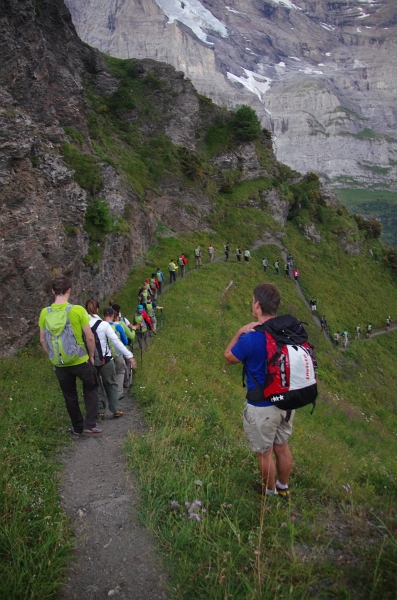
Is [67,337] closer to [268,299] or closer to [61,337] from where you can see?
[61,337]

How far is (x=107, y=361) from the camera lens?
7.72 m

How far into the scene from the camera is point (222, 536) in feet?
12.2

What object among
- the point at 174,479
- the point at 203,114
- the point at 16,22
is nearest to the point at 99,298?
the point at 16,22

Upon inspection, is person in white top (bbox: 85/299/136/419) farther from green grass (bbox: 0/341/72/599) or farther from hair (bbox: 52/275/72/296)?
hair (bbox: 52/275/72/296)

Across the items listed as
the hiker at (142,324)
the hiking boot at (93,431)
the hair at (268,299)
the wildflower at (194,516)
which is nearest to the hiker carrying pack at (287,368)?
the hair at (268,299)

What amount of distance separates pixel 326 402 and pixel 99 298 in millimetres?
11844

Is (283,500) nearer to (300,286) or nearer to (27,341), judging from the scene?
(27,341)

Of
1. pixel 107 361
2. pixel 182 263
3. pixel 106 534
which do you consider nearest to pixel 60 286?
pixel 107 361

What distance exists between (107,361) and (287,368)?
14.7 ft

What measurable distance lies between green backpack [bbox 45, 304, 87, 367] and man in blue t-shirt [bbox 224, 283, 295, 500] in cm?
→ 273

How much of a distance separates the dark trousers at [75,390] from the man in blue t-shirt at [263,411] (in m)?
2.92

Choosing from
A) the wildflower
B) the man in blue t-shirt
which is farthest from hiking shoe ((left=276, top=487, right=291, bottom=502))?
the wildflower

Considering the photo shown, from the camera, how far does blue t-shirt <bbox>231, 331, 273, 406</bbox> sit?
14.3 ft

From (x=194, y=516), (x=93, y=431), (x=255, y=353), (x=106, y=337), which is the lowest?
(x=93, y=431)
